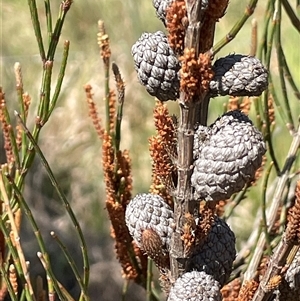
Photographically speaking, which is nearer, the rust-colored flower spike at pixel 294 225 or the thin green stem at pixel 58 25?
A: the rust-colored flower spike at pixel 294 225

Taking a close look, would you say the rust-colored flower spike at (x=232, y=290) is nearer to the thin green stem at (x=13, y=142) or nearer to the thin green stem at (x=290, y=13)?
the thin green stem at (x=13, y=142)

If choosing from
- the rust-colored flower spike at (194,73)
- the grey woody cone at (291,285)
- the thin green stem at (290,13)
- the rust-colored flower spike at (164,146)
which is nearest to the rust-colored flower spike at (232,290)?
the grey woody cone at (291,285)

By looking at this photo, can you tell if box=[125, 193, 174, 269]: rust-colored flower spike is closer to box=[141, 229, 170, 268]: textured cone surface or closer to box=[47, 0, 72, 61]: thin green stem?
box=[141, 229, 170, 268]: textured cone surface

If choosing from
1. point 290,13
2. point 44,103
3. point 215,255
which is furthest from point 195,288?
point 290,13

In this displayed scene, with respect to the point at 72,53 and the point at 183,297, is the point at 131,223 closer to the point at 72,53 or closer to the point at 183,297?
the point at 183,297

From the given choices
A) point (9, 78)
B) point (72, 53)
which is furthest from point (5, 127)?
point (72, 53)

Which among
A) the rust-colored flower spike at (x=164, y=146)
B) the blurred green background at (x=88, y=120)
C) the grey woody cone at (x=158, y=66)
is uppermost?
the blurred green background at (x=88, y=120)

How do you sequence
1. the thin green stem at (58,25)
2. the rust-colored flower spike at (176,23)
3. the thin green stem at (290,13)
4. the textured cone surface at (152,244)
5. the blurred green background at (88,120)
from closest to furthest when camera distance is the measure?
the rust-colored flower spike at (176,23) < the textured cone surface at (152,244) < the thin green stem at (58,25) < the thin green stem at (290,13) < the blurred green background at (88,120)
